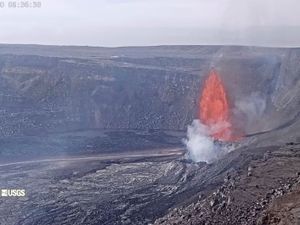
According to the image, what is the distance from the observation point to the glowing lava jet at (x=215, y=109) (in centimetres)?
3699

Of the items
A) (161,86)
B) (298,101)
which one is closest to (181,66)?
(161,86)

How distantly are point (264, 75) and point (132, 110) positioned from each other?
12.7 m

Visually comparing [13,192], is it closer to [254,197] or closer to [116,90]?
[254,197]

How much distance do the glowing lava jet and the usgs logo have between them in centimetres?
1387

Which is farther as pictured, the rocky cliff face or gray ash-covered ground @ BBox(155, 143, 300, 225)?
the rocky cliff face

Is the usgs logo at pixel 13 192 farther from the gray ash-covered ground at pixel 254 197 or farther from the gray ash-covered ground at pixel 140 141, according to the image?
the gray ash-covered ground at pixel 254 197

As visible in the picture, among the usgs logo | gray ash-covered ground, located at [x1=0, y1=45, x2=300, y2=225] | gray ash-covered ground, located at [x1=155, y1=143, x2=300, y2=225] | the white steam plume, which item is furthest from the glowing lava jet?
the usgs logo

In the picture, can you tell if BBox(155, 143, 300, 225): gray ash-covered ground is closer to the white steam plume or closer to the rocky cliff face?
the white steam plume

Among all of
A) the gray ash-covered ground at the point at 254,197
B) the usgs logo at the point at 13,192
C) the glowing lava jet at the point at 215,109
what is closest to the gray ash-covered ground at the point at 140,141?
the gray ash-covered ground at the point at 254,197

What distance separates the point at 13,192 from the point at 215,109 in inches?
765

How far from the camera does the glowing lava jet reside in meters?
37.0

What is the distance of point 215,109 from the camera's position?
139ft

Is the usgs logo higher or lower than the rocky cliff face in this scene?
lower

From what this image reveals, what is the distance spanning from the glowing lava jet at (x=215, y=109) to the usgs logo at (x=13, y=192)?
13.9 meters
